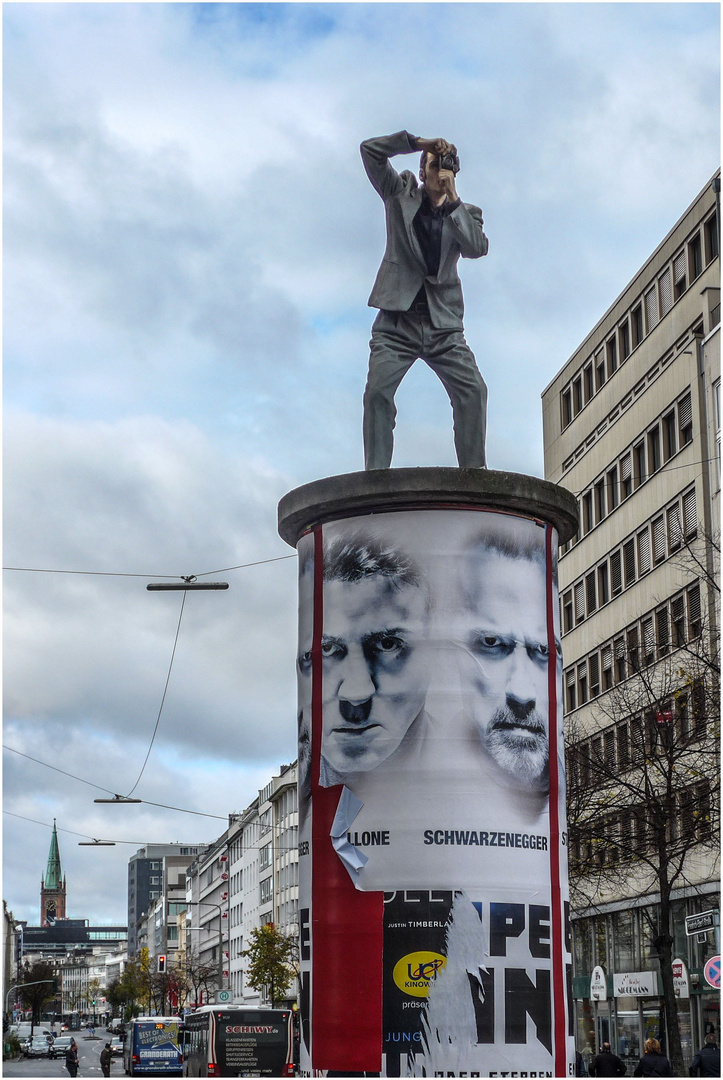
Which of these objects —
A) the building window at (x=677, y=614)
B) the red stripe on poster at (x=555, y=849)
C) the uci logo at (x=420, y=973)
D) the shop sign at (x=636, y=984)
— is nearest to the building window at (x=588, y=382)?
the building window at (x=677, y=614)

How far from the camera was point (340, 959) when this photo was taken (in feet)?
41.7

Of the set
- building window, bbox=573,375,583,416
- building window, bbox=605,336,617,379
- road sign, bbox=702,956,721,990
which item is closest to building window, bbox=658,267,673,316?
building window, bbox=605,336,617,379

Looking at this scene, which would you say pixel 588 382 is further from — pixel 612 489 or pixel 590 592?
pixel 590 592

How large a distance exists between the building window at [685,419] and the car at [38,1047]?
73.5 metres

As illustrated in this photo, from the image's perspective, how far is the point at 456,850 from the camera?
Result: 496 inches

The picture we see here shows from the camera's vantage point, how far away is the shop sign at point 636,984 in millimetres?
45000

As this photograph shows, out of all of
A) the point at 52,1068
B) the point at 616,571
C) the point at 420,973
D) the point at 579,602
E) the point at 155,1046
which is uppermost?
the point at 616,571

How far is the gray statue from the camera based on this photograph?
14633mm

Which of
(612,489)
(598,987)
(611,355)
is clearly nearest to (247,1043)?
(598,987)

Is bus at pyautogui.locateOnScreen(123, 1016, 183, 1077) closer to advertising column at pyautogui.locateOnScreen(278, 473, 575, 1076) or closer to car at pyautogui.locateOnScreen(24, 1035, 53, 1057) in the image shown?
car at pyautogui.locateOnScreen(24, 1035, 53, 1057)

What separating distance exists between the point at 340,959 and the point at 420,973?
28.8 inches

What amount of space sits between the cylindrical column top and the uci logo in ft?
12.5

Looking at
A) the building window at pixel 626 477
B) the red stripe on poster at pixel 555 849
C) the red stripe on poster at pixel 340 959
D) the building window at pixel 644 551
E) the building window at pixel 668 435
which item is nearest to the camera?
the red stripe on poster at pixel 340 959

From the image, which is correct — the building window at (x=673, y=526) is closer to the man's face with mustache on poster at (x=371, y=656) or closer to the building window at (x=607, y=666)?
the building window at (x=607, y=666)
